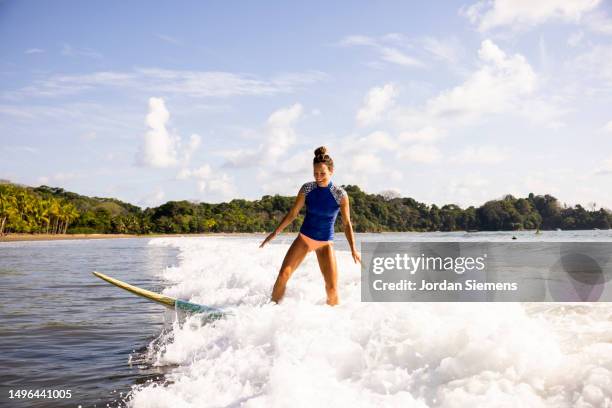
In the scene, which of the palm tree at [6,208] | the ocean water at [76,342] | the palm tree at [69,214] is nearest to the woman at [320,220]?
the ocean water at [76,342]

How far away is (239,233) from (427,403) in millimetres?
140842

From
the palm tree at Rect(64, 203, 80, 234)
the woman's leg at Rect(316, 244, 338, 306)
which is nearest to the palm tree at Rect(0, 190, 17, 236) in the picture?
the palm tree at Rect(64, 203, 80, 234)

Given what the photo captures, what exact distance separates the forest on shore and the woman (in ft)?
310

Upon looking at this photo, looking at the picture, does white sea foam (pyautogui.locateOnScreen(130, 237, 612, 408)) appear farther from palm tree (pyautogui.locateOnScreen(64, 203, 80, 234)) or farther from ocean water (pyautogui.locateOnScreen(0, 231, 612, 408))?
palm tree (pyautogui.locateOnScreen(64, 203, 80, 234))

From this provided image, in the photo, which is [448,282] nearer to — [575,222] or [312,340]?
[312,340]

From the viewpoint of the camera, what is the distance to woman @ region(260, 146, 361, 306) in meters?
6.38

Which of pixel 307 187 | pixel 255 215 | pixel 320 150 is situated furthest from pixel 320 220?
pixel 255 215

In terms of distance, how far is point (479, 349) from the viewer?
4.16m

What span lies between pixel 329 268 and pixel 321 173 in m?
1.21

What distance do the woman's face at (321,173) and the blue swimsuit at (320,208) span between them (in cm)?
7

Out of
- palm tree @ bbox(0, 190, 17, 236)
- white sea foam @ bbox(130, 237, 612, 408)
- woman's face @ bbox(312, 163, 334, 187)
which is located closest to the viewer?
white sea foam @ bbox(130, 237, 612, 408)

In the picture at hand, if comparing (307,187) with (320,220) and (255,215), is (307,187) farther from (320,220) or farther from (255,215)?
(255,215)

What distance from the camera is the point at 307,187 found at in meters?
6.48

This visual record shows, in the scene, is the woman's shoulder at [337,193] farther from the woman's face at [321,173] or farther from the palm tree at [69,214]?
the palm tree at [69,214]
